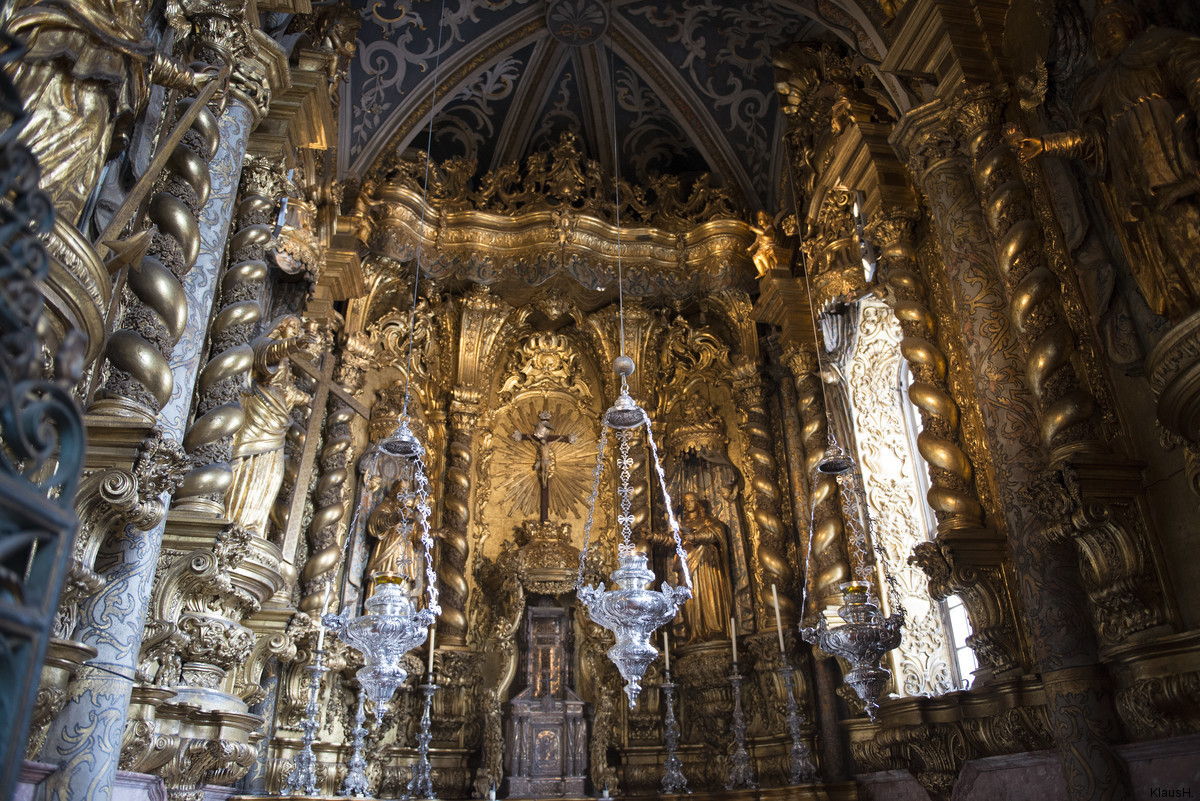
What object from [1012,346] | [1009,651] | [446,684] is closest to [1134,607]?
[1009,651]

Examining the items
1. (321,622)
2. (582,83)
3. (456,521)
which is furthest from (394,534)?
(582,83)

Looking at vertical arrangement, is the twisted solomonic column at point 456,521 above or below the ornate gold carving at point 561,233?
below

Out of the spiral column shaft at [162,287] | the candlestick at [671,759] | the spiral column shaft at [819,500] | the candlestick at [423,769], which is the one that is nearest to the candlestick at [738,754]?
the candlestick at [671,759]

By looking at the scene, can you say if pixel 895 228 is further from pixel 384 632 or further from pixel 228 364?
pixel 228 364

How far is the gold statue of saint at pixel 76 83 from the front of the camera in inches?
128

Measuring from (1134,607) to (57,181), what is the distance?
17.4 feet

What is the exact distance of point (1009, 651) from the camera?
17.6ft

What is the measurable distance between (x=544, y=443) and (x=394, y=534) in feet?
7.64

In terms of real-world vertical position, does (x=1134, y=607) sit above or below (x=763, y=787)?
above

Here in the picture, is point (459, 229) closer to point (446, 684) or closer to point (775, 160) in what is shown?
point (775, 160)

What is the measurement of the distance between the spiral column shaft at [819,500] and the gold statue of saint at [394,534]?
158 inches

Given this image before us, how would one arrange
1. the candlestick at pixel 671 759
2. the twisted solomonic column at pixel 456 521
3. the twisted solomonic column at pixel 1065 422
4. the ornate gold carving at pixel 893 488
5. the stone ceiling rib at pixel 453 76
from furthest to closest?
the stone ceiling rib at pixel 453 76 → the twisted solomonic column at pixel 456 521 → the candlestick at pixel 671 759 → the ornate gold carving at pixel 893 488 → the twisted solomonic column at pixel 1065 422

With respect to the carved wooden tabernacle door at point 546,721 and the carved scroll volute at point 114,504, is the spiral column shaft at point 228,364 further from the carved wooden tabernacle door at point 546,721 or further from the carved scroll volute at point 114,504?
the carved wooden tabernacle door at point 546,721

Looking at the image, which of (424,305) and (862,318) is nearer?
(862,318)
